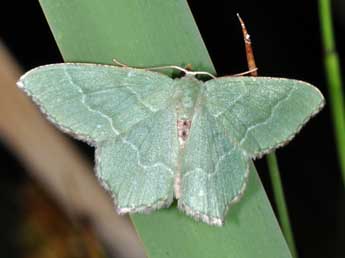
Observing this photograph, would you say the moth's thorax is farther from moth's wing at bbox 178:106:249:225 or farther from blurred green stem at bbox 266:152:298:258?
blurred green stem at bbox 266:152:298:258

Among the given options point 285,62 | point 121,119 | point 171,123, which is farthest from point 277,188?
point 285,62

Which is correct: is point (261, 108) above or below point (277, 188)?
above

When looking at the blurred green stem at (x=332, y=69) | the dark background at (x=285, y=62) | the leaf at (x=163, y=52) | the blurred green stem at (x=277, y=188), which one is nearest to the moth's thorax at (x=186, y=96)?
the leaf at (x=163, y=52)

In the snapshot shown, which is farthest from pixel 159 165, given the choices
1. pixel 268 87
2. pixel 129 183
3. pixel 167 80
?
pixel 268 87

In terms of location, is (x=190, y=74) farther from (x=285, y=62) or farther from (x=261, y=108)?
(x=285, y=62)

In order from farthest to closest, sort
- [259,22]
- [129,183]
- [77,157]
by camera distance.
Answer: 1. [259,22]
2. [77,157]
3. [129,183]

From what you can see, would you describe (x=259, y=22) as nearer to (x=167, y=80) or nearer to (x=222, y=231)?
(x=167, y=80)

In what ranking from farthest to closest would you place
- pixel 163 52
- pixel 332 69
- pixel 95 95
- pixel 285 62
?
pixel 285 62 → pixel 332 69 → pixel 95 95 → pixel 163 52

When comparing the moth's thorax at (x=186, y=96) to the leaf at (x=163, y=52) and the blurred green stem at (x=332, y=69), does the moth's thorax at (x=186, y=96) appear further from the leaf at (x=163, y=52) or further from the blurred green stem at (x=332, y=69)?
the blurred green stem at (x=332, y=69)
